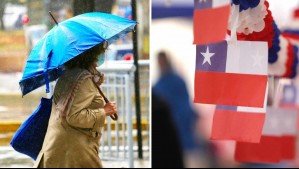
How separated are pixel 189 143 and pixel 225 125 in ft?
1.48

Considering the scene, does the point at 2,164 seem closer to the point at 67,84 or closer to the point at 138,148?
the point at 138,148

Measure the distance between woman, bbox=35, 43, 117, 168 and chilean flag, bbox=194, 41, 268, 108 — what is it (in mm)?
1475

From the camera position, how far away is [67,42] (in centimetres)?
385

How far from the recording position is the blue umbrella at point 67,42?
381 cm

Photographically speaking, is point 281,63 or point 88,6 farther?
point 88,6

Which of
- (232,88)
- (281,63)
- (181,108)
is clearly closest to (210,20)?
(232,88)

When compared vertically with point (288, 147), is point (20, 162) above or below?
below

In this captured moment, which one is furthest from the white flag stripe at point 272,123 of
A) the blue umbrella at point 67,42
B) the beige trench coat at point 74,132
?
the beige trench coat at point 74,132

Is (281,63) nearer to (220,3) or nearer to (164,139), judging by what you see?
(220,3)

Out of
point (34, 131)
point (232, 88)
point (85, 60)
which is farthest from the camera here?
point (232, 88)

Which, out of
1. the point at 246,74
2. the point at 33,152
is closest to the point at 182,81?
the point at 246,74

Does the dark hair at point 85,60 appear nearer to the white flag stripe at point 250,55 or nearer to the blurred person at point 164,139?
the white flag stripe at point 250,55

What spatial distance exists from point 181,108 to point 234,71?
65 cm

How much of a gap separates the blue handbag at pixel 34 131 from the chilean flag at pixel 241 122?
1.68 meters
